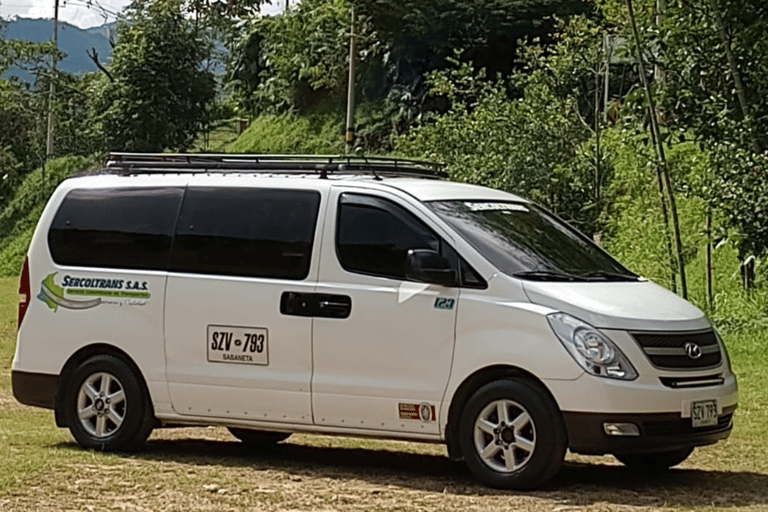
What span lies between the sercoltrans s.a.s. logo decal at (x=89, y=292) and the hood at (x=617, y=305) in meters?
2.88

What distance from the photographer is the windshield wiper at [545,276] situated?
9.33 metres

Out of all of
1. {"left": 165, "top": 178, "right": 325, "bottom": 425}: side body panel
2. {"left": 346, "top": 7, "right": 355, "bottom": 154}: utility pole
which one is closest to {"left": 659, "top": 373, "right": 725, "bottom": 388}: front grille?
{"left": 165, "top": 178, "right": 325, "bottom": 425}: side body panel

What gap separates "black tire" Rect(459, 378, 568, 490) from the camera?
8891mm

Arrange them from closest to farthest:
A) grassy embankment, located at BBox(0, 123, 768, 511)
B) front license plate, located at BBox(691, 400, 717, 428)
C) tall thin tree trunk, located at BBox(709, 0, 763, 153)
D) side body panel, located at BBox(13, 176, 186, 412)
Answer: grassy embankment, located at BBox(0, 123, 768, 511)
front license plate, located at BBox(691, 400, 717, 428)
side body panel, located at BBox(13, 176, 186, 412)
tall thin tree trunk, located at BBox(709, 0, 763, 153)

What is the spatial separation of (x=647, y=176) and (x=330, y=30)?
2732cm

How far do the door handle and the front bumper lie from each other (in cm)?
166

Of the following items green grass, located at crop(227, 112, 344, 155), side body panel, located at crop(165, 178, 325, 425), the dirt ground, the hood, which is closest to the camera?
the dirt ground

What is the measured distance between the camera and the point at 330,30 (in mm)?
48844

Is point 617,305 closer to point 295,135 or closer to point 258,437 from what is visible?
point 258,437

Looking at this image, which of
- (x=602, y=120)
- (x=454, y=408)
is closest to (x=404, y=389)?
(x=454, y=408)

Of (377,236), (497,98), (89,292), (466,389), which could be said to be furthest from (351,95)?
(466,389)

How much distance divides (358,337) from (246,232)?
118cm

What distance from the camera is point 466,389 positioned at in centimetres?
925

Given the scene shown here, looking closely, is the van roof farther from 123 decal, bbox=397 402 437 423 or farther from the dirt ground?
the dirt ground
